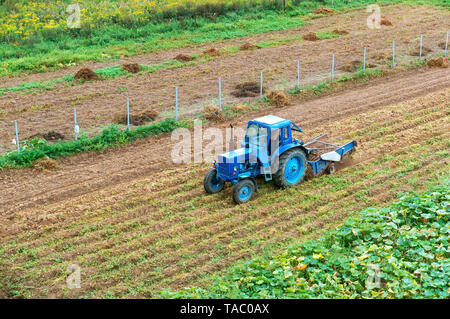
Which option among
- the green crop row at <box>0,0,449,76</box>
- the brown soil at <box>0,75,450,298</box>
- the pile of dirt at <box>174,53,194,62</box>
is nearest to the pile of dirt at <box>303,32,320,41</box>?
the green crop row at <box>0,0,449,76</box>

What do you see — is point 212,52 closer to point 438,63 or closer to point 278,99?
point 278,99

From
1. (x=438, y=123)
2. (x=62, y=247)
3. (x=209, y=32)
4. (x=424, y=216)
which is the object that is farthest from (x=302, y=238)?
(x=209, y=32)

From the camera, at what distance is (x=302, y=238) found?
1356cm

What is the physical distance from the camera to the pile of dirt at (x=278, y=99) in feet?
75.9

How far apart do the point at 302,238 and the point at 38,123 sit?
12.1 m

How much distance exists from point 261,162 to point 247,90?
973 centimetres

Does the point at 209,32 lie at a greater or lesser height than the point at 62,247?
greater

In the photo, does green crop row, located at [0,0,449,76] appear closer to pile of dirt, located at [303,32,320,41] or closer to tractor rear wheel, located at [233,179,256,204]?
pile of dirt, located at [303,32,320,41]

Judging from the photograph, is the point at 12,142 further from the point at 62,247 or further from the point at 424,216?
the point at 424,216

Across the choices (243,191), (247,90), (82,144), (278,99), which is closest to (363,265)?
(243,191)

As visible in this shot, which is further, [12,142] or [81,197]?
[12,142]

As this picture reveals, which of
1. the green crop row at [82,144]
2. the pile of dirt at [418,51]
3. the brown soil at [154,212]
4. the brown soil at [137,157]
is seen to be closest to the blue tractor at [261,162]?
the brown soil at [154,212]

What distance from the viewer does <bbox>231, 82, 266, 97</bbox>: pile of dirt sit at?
948 inches

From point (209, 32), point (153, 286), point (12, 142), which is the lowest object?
point (153, 286)
